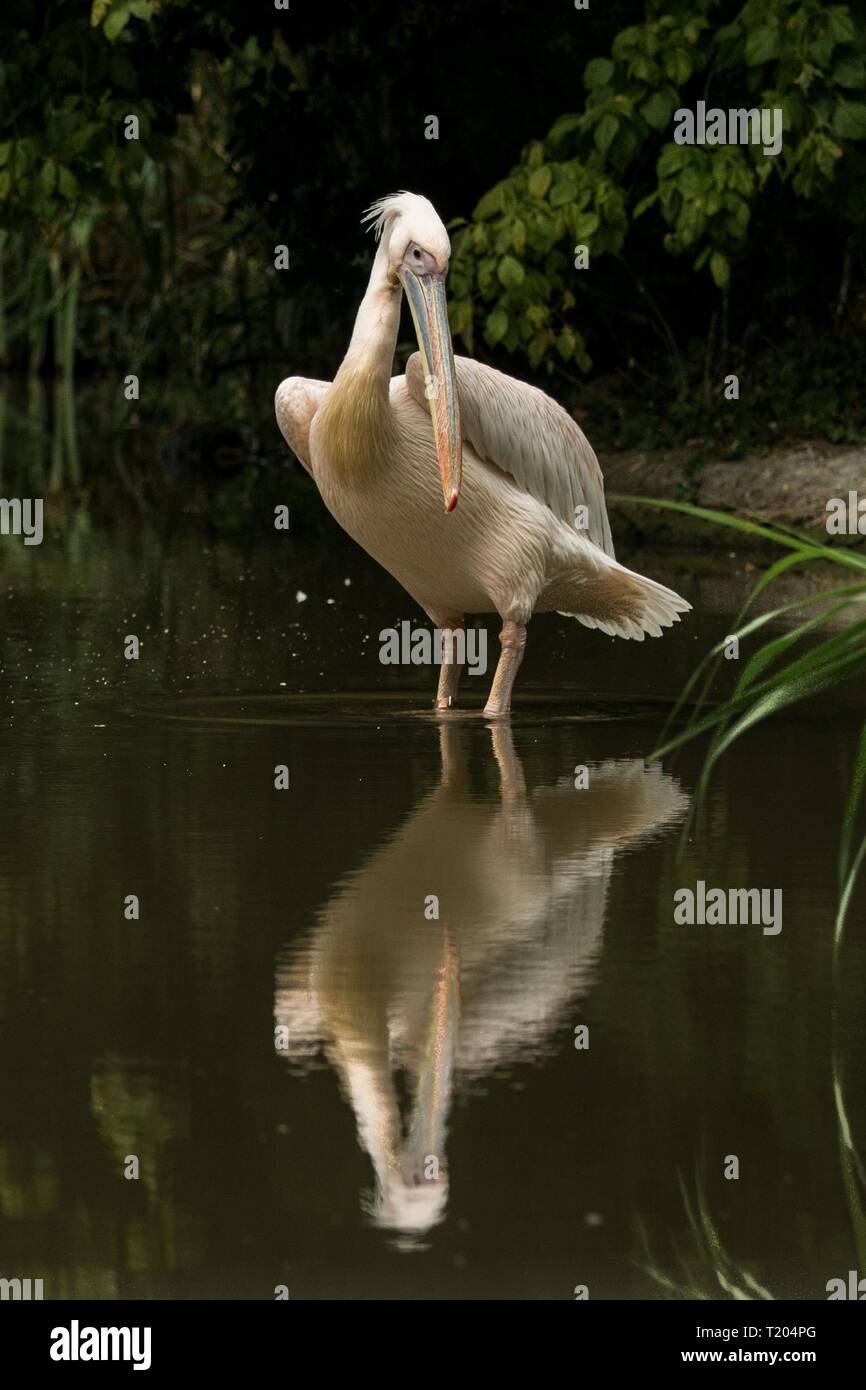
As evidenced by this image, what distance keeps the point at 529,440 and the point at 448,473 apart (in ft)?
3.27

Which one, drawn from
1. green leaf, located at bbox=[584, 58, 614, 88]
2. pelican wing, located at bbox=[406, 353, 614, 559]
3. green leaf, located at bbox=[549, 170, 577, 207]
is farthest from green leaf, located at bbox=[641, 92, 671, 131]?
Answer: pelican wing, located at bbox=[406, 353, 614, 559]

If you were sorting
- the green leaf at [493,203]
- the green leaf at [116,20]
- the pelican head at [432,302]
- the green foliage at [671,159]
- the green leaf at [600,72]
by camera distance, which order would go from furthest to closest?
the green leaf at [493,203] → the green leaf at [600,72] → the green foliage at [671,159] → the green leaf at [116,20] → the pelican head at [432,302]

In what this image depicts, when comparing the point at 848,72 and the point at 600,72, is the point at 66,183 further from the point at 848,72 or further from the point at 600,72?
the point at 848,72

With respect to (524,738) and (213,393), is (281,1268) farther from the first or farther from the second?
(213,393)

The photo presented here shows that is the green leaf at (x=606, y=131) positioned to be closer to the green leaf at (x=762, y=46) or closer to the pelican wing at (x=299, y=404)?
the green leaf at (x=762, y=46)

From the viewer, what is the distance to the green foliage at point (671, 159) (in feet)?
45.9

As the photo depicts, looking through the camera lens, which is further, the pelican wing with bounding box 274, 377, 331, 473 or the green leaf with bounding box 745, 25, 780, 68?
the green leaf with bounding box 745, 25, 780, 68

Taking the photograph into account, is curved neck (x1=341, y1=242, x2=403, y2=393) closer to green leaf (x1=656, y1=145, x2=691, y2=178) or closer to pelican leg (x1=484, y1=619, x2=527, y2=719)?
pelican leg (x1=484, y1=619, x2=527, y2=719)

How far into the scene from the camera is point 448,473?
8.10m

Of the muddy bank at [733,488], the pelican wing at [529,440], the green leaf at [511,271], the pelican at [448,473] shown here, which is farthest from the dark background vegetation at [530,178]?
the pelican at [448,473]

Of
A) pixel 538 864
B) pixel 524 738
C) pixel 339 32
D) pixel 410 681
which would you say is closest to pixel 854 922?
pixel 538 864

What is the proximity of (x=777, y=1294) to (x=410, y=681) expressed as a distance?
6.12m

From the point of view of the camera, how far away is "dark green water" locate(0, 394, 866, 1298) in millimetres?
3885

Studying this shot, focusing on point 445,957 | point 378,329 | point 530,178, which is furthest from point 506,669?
point 530,178
